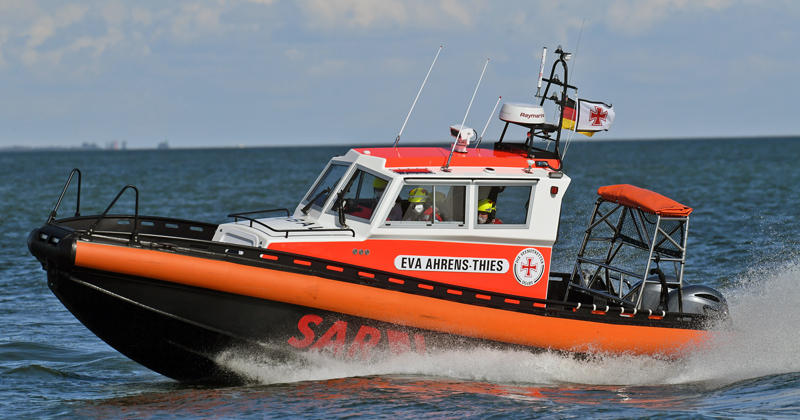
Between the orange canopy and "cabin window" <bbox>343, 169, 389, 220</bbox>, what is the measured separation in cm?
263

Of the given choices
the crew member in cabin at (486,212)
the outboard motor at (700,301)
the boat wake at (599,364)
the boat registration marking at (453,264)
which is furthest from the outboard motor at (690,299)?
the crew member in cabin at (486,212)

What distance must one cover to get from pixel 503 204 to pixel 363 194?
4.60 ft

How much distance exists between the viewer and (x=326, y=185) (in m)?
8.67

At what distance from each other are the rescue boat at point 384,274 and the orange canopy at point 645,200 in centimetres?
3

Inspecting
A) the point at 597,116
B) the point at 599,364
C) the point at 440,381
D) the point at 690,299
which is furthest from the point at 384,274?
the point at 690,299

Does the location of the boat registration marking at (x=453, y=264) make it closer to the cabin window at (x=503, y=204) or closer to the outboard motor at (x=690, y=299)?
the cabin window at (x=503, y=204)

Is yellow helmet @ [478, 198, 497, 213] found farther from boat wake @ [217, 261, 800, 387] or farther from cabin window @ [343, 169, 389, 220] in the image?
boat wake @ [217, 261, 800, 387]

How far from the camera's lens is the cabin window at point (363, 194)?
26.5 ft

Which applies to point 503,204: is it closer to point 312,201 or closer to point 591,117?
point 591,117

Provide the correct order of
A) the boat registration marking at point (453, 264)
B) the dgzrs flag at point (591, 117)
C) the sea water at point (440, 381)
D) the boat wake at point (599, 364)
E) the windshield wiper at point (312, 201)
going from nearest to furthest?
1. the sea water at point (440, 381)
2. the boat wake at point (599, 364)
3. the boat registration marking at point (453, 264)
4. the windshield wiper at point (312, 201)
5. the dgzrs flag at point (591, 117)

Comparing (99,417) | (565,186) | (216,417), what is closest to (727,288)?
(565,186)

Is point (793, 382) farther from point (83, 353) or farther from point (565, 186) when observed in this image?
point (83, 353)

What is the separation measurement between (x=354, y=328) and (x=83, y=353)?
12.3 ft

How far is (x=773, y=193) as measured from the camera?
2845 cm
